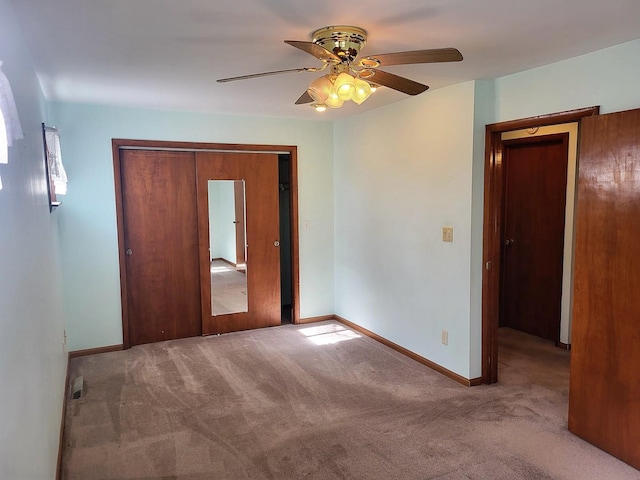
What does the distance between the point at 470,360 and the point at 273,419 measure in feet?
5.05

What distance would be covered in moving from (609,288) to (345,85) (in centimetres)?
182

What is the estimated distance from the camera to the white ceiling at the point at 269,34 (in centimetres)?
191

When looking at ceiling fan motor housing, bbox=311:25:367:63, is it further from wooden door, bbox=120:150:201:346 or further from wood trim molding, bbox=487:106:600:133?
wooden door, bbox=120:150:201:346

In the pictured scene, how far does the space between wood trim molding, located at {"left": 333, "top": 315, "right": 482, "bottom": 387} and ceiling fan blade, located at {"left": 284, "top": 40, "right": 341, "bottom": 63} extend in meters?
2.54

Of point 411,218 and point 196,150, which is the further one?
point 196,150

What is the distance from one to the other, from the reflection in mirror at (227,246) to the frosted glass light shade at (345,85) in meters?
2.76

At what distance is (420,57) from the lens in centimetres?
193

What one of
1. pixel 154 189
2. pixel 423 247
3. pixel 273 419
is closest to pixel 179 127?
pixel 154 189

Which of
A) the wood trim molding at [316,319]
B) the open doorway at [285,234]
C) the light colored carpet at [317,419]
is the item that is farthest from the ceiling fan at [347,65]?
the wood trim molding at [316,319]

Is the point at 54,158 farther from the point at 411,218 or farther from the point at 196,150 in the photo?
the point at 411,218

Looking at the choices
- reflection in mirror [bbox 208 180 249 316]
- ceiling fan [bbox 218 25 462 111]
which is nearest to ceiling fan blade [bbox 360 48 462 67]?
ceiling fan [bbox 218 25 462 111]

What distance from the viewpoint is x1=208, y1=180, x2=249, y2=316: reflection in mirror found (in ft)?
15.1

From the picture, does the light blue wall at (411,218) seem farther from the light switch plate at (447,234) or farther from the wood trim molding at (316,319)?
the wood trim molding at (316,319)

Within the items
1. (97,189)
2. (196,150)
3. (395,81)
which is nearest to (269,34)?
(395,81)
